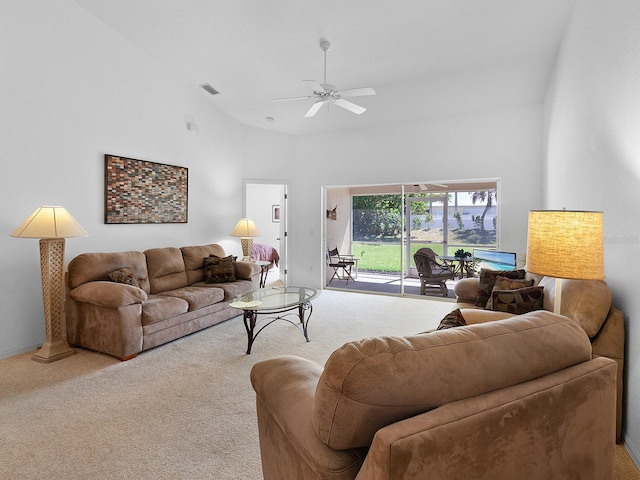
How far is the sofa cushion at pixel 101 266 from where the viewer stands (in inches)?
140

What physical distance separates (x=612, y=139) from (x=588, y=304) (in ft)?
3.55

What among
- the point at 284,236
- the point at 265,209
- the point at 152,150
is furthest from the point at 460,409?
the point at 265,209

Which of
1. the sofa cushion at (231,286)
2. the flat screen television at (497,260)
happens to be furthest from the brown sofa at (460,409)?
the flat screen television at (497,260)

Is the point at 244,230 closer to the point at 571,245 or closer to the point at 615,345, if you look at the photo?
the point at 571,245

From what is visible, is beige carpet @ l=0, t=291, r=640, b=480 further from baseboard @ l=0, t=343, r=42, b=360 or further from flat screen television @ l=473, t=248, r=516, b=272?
flat screen television @ l=473, t=248, r=516, b=272

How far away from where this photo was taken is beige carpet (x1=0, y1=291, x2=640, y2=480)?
187 cm

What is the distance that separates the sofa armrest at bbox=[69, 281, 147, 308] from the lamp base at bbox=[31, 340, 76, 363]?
441 millimetres

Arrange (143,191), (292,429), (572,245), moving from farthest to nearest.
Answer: (143,191), (572,245), (292,429)

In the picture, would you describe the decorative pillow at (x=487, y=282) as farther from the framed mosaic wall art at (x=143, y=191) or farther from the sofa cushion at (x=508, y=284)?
the framed mosaic wall art at (x=143, y=191)

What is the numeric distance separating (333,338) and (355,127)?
4.01 m

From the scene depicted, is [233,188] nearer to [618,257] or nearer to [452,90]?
[452,90]

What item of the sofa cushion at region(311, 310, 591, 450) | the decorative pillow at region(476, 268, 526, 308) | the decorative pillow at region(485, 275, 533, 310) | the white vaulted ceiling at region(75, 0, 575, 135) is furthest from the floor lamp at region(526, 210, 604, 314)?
the white vaulted ceiling at region(75, 0, 575, 135)

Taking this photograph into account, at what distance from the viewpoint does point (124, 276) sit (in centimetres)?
372

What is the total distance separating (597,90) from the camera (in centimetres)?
252
